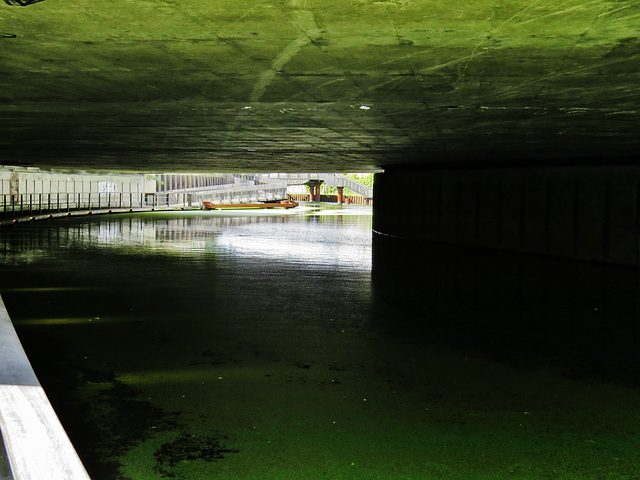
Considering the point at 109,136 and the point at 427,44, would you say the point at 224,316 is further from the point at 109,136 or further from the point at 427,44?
the point at 109,136

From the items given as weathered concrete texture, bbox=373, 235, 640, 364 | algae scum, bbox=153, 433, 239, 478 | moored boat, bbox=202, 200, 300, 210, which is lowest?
algae scum, bbox=153, 433, 239, 478

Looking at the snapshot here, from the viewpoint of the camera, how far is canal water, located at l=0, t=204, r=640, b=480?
484 centimetres

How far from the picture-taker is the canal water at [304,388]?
15.9 feet

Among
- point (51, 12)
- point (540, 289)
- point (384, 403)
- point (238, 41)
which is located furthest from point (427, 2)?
point (540, 289)

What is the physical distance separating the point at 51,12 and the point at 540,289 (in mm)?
11449

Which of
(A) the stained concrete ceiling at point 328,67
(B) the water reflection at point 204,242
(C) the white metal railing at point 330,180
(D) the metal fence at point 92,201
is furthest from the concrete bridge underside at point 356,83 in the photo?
(C) the white metal railing at point 330,180

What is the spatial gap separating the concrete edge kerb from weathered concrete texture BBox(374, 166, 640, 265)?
17.7 m

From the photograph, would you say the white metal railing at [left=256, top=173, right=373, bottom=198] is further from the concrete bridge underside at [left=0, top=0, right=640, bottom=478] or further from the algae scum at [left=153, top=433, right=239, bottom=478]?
the algae scum at [left=153, top=433, right=239, bottom=478]

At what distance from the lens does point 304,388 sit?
21.8ft

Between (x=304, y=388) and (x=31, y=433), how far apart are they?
2885 millimetres

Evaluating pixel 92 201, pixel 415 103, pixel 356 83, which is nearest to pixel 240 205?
pixel 92 201

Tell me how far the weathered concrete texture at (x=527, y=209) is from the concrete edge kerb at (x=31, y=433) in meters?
17.7

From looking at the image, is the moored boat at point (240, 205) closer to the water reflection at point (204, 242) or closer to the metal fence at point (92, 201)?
the metal fence at point (92, 201)

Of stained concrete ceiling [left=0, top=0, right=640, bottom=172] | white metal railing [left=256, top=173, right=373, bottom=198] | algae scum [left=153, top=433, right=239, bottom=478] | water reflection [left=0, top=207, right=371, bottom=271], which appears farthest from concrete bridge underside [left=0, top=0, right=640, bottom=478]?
white metal railing [left=256, top=173, right=373, bottom=198]
